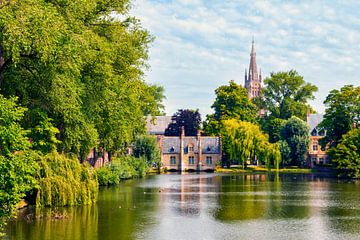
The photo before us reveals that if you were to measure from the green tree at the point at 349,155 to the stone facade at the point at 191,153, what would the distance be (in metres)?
26.8

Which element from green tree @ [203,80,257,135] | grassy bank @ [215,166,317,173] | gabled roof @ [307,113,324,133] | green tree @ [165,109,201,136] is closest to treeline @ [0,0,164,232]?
grassy bank @ [215,166,317,173]

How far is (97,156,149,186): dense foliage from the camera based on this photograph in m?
→ 48.4

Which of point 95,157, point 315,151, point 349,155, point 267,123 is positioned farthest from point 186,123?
point 95,157

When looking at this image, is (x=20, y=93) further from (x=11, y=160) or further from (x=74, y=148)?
(x=11, y=160)

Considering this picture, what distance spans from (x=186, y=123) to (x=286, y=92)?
21396mm

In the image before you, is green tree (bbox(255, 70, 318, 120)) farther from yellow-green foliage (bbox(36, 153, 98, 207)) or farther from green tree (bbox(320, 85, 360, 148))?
yellow-green foliage (bbox(36, 153, 98, 207))

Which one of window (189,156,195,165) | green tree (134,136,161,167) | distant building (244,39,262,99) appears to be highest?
distant building (244,39,262,99)

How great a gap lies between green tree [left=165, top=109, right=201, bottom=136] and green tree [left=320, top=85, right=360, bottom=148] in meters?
30.1

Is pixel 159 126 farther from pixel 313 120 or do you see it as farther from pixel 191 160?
pixel 313 120

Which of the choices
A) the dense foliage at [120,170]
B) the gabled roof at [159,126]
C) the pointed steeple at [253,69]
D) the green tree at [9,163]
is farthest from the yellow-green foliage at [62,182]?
the pointed steeple at [253,69]

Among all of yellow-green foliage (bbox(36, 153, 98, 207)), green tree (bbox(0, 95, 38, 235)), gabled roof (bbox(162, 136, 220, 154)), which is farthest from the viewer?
gabled roof (bbox(162, 136, 220, 154))

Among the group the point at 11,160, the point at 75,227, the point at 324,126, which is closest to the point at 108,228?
the point at 75,227

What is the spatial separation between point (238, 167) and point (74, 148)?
59.3 metres

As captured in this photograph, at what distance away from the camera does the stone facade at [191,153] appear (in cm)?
9162
